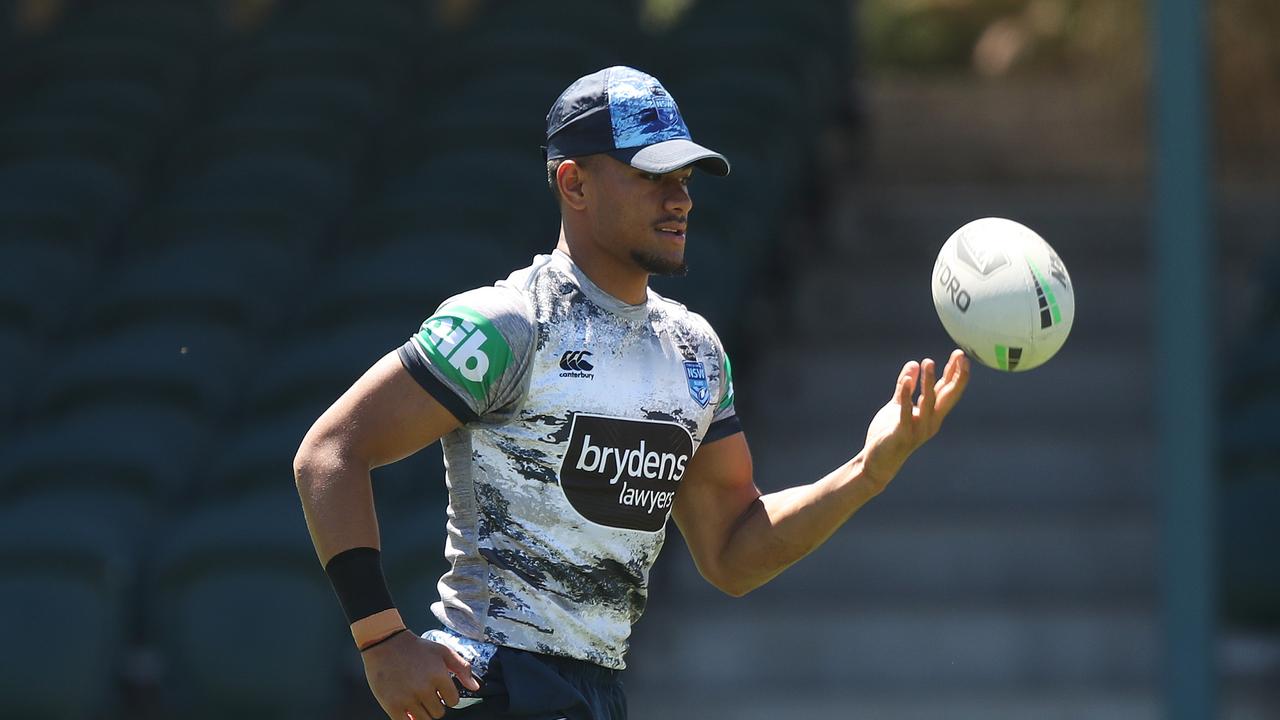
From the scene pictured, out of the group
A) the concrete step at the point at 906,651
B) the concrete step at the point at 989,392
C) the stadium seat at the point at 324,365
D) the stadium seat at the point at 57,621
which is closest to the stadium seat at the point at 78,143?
the stadium seat at the point at 324,365

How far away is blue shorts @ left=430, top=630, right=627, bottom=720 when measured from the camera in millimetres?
2789

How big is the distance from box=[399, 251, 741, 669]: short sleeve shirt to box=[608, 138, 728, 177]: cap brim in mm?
216

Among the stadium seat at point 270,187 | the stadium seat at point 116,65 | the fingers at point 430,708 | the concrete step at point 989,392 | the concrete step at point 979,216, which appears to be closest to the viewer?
the fingers at point 430,708

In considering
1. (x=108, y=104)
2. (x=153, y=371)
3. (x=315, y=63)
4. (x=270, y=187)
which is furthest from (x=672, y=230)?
(x=315, y=63)

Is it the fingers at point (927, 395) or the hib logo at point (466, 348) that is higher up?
the hib logo at point (466, 348)

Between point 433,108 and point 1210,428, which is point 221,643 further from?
point 433,108

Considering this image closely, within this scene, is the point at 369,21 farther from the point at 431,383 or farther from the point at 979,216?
the point at 431,383

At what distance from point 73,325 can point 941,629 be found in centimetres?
429

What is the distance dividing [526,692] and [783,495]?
63 centimetres

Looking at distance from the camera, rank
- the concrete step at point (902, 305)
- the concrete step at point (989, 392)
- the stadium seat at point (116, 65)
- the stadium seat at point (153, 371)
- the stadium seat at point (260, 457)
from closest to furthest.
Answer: the stadium seat at point (260, 457)
the stadium seat at point (153, 371)
the concrete step at point (989, 392)
the concrete step at point (902, 305)
the stadium seat at point (116, 65)

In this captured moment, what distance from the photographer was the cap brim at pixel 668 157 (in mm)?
2805

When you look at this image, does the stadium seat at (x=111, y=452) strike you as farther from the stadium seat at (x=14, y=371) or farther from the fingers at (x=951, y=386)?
the fingers at (x=951, y=386)

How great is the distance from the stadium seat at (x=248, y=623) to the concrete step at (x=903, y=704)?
1569 millimetres

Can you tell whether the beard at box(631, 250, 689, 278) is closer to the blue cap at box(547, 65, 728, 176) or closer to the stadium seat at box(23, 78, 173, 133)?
the blue cap at box(547, 65, 728, 176)
